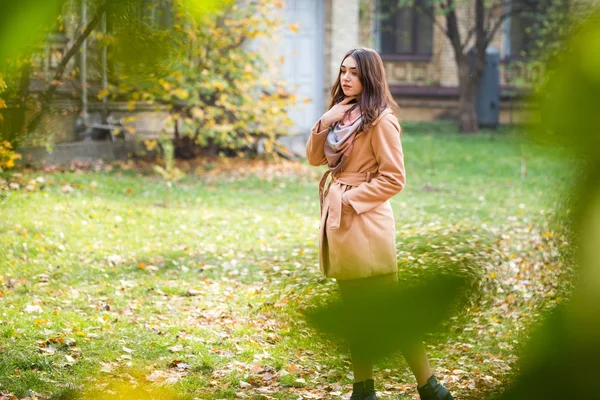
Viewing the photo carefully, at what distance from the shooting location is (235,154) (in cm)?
1452

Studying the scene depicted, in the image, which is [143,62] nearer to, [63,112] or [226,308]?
[63,112]

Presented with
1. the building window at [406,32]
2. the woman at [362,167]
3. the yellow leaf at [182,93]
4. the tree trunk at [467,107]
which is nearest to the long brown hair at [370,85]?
the woman at [362,167]

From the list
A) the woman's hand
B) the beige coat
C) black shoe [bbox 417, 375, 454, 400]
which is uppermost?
the woman's hand

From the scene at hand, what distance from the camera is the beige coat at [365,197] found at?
3619 millimetres

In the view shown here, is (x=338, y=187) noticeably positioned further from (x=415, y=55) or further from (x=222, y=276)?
(x=415, y=55)

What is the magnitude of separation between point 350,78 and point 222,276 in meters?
3.76

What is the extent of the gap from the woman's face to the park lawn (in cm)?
67

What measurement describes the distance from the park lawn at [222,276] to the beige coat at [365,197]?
205 millimetres

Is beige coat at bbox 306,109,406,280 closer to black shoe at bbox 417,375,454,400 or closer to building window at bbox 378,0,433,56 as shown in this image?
black shoe at bbox 417,375,454,400

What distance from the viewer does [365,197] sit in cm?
363

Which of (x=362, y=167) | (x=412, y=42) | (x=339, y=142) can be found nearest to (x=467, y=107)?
(x=412, y=42)

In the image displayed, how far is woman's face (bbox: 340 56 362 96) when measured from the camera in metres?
3.61

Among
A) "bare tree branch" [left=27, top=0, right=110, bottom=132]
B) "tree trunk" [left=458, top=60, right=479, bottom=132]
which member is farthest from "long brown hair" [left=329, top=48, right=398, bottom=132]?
"tree trunk" [left=458, top=60, right=479, bottom=132]

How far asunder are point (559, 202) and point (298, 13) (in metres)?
15.3
